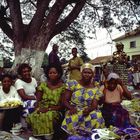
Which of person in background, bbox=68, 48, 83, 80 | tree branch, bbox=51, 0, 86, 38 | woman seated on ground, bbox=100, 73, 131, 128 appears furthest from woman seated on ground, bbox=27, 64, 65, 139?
tree branch, bbox=51, 0, 86, 38

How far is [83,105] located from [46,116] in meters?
0.59

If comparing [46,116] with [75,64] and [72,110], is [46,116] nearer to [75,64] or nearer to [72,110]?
[72,110]

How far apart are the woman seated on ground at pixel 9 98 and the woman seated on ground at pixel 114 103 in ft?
4.98

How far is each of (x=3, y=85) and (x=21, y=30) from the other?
6.02 metres

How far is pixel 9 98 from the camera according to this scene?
6680 millimetres

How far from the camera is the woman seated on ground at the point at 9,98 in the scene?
654cm

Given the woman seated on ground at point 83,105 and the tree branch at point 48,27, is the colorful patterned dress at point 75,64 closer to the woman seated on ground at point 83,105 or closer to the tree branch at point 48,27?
the tree branch at point 48,27

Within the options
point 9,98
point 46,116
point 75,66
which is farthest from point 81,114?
point 75,66

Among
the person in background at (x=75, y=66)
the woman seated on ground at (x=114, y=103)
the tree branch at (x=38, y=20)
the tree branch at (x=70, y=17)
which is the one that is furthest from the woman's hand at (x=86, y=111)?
the tree branch at (x=70, y=17)

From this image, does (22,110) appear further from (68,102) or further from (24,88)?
(68,102)

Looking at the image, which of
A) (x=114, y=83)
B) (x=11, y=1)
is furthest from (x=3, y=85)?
(x=11, y=1)

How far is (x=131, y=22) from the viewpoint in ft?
55.0

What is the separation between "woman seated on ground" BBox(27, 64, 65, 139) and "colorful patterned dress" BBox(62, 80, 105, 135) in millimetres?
257

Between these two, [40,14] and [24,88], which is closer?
[24,88]
